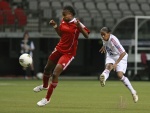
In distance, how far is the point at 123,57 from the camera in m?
16.6

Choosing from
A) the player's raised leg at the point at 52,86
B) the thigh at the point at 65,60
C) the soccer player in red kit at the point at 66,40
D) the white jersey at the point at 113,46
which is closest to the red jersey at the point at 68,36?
the soccer player in red kit at the point at 66,40

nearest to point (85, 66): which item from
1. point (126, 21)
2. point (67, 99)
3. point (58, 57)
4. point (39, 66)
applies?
point (39, 66)

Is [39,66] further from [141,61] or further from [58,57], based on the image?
[58,57]

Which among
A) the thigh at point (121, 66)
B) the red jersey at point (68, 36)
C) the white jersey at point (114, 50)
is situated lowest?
the thigh at point (121, 66)

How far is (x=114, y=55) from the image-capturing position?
16922 millimetres

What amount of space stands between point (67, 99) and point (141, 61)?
45.4 feet

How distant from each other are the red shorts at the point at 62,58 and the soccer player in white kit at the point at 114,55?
113cm

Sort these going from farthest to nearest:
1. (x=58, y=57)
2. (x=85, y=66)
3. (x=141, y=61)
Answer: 1. (x=85, y=66)
2. (x=141, y=61)
3. (x=58, y=57)

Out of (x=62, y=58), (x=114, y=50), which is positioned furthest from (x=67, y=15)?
(x=114, y=50)

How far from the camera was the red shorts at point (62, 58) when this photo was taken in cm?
1529

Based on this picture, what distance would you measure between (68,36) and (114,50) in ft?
5.93

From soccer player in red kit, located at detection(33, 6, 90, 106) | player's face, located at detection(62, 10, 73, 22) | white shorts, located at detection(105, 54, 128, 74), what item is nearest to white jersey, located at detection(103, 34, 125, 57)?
white shorts, located at detection(105, 54, 128, 74)

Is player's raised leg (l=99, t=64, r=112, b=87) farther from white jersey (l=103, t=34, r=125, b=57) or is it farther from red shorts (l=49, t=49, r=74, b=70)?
red shorts (l=49, t=49, r=74, b=70)

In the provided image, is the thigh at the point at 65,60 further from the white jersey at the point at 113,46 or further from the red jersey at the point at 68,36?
the white jersey at the point at 113,46
